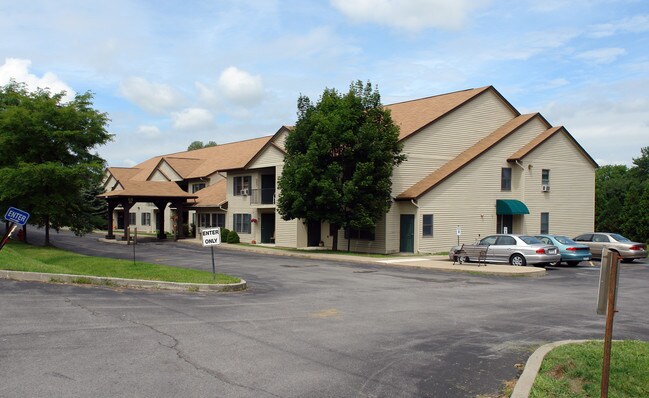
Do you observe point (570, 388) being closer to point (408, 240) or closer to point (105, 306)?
point (105, 306)

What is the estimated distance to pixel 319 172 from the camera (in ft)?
102

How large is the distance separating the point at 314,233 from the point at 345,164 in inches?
328

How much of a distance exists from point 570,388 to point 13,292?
1225 centimetres

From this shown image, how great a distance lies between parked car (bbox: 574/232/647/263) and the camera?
2781cm

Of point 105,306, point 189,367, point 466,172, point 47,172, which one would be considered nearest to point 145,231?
point 47,172

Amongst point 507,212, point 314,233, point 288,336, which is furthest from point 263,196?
point 288,336

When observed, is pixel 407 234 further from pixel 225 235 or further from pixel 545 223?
pixel 225 235

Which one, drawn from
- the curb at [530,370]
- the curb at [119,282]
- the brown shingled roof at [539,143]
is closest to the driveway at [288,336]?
the curb at [530,370]

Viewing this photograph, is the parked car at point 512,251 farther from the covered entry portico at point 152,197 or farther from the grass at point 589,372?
the covered entry portico at point 152,197

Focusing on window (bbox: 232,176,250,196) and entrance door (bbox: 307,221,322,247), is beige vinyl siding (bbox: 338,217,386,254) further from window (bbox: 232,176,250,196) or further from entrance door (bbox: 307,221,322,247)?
window (bbox: 232,176,250,196)

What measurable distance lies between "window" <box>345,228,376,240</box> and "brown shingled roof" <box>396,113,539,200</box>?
2585mm

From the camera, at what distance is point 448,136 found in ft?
119

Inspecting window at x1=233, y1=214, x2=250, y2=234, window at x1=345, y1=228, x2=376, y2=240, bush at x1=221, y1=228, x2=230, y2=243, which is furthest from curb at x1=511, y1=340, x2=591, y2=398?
window at x1=233, y1=214, x2=250, y2=234

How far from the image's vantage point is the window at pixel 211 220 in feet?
153
